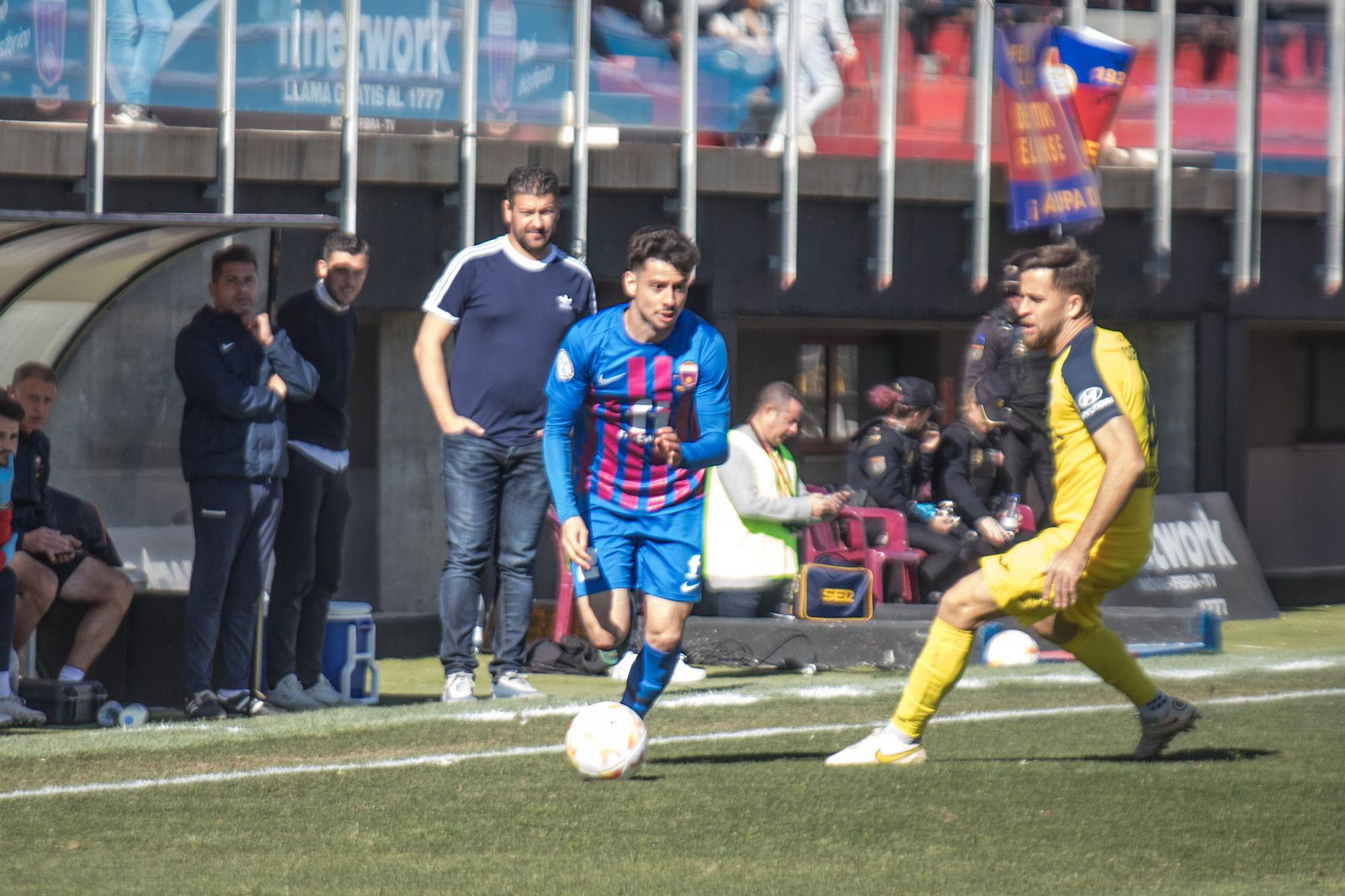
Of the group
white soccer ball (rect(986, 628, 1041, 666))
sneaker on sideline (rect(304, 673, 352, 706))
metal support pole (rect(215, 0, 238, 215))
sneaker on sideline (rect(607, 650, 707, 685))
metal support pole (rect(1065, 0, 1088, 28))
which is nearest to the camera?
sneaker on sideline (rect(304, 673, 352, 706))

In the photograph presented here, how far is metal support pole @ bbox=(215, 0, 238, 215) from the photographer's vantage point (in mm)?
13188

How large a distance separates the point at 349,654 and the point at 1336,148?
1175cm

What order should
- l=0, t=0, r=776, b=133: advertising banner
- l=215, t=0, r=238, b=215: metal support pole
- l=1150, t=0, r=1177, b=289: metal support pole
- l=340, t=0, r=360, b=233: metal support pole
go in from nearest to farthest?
l=0, t=0, r=776, b=133: advertising banner
l=215, t=0, r=238, b=215: metal support pole
l=340, t=0, r=360, b=233: metal support pole
l=1150, t=0, r=1177, b=289: metal support pole

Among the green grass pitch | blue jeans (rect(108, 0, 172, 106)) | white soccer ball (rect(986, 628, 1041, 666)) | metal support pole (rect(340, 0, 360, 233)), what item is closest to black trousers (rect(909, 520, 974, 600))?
white soccer ball (rect(986, 628, 1041, 666))

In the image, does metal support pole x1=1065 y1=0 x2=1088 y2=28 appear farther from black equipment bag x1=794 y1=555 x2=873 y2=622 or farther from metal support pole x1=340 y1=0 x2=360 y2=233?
black equipment bag x1=794 y1=555 x2=873 y2=622

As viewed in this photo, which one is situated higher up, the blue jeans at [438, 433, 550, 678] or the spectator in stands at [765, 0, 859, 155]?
the spectator in stands at [765, 0, 859, 155]

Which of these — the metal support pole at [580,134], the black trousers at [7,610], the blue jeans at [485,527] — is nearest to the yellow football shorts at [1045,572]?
the blue jeans at [485,527]

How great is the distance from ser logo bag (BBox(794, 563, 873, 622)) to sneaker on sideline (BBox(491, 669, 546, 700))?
3.18 m

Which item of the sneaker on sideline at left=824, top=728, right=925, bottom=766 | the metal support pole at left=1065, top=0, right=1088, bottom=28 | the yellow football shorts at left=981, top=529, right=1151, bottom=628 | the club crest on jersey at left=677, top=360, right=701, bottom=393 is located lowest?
the sneaker on sideline at left=824, top=728, right=925, bottom=766

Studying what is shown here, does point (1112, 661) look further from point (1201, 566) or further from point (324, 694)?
point (1201, 566)

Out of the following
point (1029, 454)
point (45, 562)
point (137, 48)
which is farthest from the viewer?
point (137, 48)

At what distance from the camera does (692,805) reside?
5840mm

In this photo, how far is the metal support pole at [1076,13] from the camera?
16.7 meters

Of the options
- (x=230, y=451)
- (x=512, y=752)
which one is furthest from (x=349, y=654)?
(x=512, y=752)
